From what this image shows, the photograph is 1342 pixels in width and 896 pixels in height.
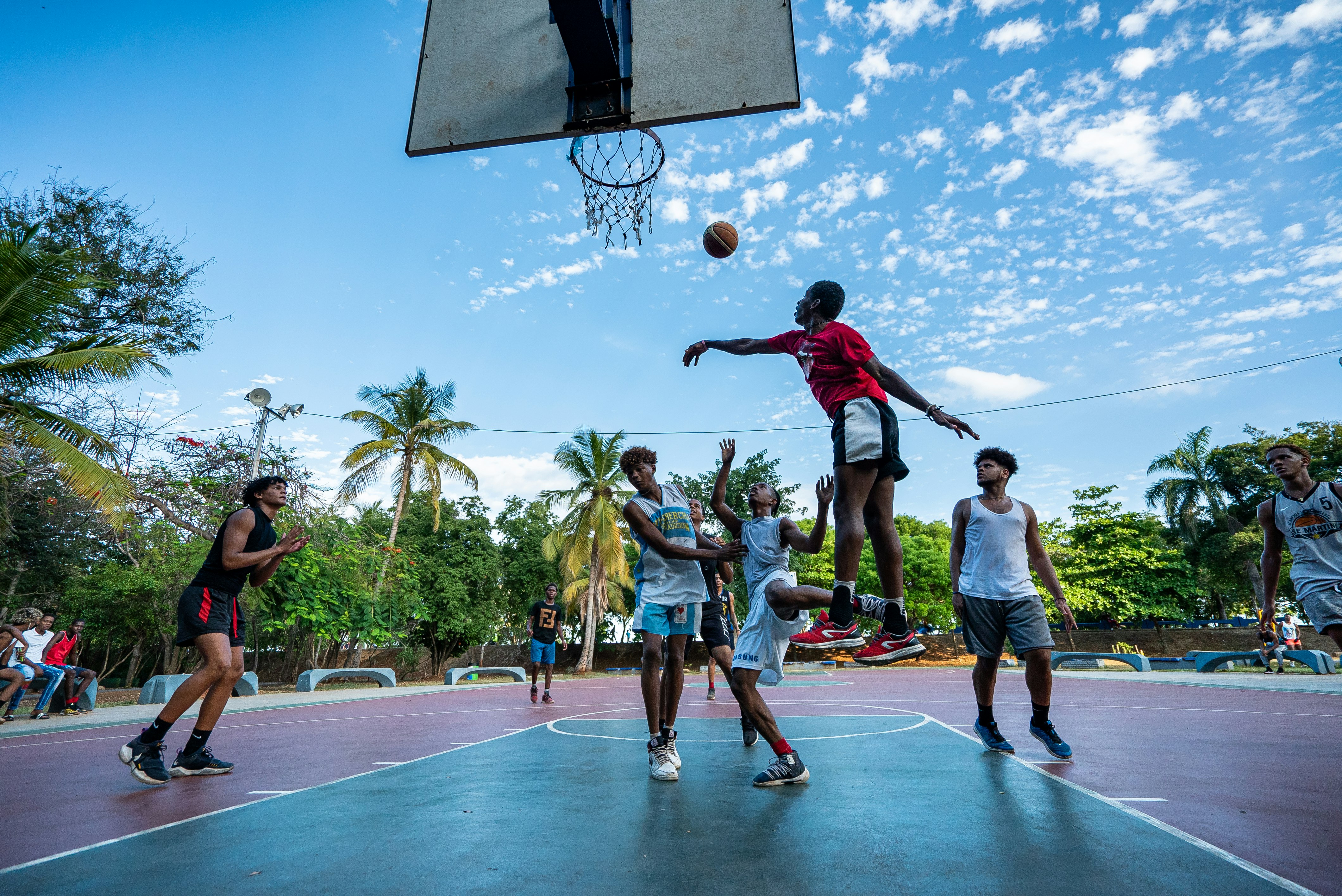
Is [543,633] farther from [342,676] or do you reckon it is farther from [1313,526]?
[1313,526]

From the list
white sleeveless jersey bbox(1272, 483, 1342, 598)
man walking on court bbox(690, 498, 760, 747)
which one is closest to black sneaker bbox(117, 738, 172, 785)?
man walking on court bbox(690, 498, 760, 747)

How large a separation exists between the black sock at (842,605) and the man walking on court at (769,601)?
0.04 metres

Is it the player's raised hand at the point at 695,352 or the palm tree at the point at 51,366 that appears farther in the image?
the palm tree at the point at 51,366

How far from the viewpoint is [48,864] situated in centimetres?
256

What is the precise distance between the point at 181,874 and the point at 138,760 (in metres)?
2.35

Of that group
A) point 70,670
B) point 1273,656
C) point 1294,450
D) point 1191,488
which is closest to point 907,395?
point 1294,450

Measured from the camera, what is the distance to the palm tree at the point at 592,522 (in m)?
25.2

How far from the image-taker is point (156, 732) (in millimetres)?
4262

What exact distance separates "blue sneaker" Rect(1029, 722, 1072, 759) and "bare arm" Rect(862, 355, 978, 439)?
2.18m

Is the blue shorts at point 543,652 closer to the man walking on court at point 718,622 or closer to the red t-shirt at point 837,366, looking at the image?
the man walking on court at point 718,622

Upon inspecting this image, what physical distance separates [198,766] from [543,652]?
8011 mm

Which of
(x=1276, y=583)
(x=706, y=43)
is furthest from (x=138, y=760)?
(x=1276, y=583)

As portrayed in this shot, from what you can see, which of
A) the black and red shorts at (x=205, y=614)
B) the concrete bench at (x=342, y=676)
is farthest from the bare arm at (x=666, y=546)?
the concrete bench at (x=342, y=676)

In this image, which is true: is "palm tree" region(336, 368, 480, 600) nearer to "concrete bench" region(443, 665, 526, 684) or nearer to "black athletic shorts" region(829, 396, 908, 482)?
"concrete bench" region(443, 665, 526, 684)
